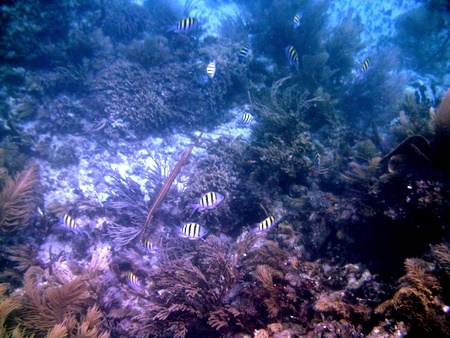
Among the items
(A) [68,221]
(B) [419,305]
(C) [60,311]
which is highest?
(A) [68,221]

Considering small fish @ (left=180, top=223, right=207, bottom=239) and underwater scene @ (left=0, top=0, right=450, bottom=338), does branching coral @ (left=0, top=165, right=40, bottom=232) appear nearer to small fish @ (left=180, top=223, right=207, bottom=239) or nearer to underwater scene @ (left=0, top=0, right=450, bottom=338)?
underwater scene @ (left=0, top=0, right=450, bottom=338)

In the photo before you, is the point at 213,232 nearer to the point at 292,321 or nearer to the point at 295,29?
the point at 292,321

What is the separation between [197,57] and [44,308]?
8.12m

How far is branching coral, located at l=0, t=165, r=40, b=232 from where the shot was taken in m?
4.45

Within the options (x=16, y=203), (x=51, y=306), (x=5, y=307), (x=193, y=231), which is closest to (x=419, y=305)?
(x=193, y=231)

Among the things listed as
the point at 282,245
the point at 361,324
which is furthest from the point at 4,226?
the point at 361,324

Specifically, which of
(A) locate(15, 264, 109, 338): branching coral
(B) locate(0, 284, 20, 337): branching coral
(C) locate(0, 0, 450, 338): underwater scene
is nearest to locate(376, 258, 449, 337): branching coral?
(C) locate(0, 0, 450, 338): underwater scene

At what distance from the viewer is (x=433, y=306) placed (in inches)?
75.5

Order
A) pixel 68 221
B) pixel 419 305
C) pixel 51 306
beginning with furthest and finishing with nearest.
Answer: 1. pixel 68 221
2. pixel 51 306
3. pixel 419 305

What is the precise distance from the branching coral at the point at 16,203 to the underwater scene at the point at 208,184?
1.3 inches

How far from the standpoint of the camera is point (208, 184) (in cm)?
489

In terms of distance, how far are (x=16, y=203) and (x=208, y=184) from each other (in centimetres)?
441

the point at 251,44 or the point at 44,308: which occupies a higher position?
the point at 251,44

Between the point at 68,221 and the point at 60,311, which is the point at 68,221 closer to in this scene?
the point at 68,221
